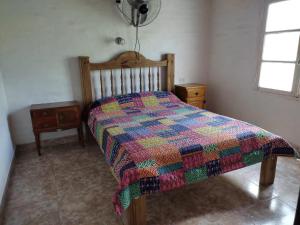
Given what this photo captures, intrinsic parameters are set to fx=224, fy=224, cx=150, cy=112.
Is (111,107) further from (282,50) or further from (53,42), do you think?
(282,50)

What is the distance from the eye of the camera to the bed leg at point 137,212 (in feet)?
5.27

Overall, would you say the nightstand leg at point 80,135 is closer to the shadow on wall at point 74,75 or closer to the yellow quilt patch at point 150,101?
the shadow on wall at point 74,75

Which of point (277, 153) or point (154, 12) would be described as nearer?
point (277, 153)

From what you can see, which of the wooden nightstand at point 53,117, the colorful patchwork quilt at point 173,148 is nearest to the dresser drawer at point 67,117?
the wooden nightstand at point 53,117

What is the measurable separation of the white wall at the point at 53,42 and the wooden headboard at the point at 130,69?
12 centimetres

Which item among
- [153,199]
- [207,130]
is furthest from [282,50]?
[153,199]

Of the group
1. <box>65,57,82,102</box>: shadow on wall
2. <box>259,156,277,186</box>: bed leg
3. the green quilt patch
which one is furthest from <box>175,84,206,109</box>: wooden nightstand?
the green quilt patch

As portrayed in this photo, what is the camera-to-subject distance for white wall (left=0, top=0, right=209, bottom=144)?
279cm

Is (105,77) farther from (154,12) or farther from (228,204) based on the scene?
(228,204)

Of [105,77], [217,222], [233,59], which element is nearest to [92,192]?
[217,222]

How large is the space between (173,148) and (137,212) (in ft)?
1.78

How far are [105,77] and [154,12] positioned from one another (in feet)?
3.82

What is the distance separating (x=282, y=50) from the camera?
288cm

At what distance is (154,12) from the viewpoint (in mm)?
3191
